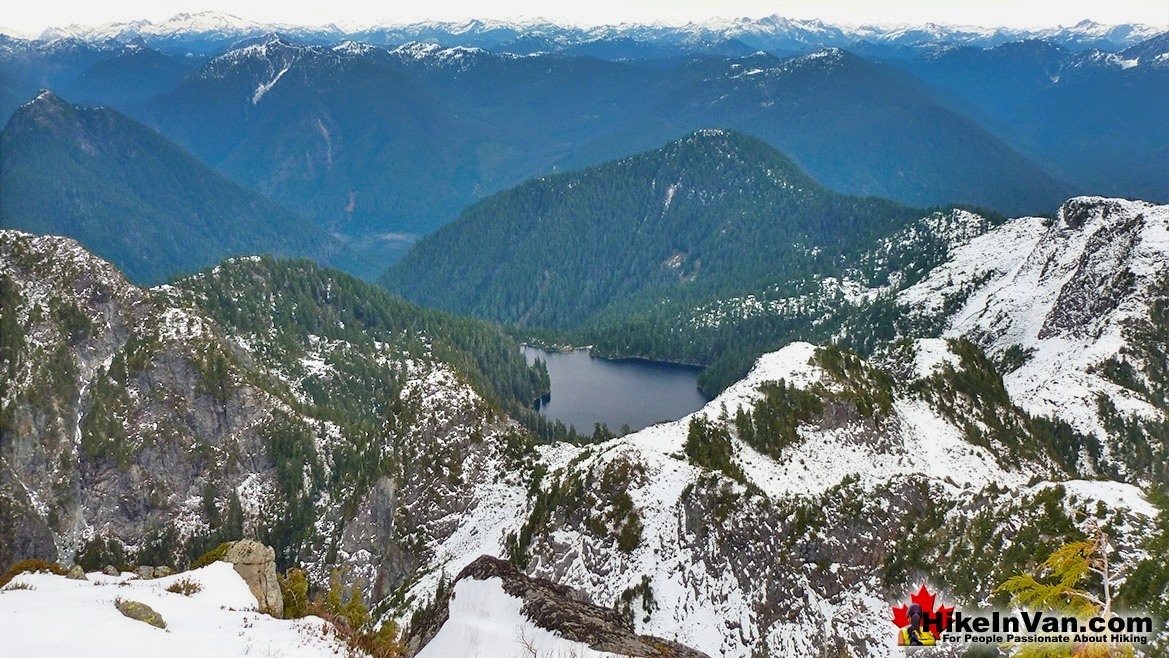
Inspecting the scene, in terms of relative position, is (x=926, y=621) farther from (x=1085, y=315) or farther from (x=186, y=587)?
(x=1085, y=315)

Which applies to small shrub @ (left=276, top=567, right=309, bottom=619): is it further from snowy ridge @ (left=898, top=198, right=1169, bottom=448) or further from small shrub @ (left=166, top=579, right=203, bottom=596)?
snowy ridge @ (left=898, top=198, right=1169, bottom=448)

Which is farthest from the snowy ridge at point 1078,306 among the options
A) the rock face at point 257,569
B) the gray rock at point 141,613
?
the gray rock at point 141,613

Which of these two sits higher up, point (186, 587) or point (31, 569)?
point (186, 587)

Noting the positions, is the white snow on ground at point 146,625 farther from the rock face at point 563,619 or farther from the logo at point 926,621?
the logo at point 926,621

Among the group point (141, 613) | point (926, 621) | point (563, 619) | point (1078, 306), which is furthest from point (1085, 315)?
point (141, 613)

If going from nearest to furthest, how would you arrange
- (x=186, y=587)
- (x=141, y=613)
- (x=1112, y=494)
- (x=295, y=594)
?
(x=141, y=613) < (x=186, y=587) < (x=295, y=594) < (x=1112, y=494)

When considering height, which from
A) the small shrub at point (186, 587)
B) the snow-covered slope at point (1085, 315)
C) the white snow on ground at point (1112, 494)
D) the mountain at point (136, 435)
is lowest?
the mountain at point (136, 435)

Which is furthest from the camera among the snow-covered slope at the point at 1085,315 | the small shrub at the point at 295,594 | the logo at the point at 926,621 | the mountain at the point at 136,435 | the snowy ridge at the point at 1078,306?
the mountain at the point at 136,435
